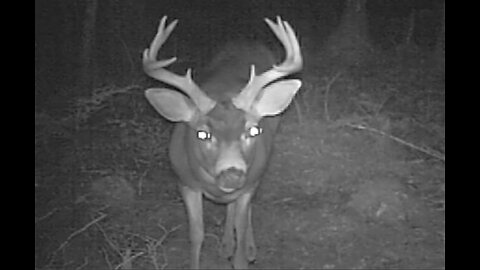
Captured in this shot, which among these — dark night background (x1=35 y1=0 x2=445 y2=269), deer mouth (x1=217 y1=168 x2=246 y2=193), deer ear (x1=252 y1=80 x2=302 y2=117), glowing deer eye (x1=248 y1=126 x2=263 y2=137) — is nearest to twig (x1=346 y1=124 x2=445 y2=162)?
dark night background (x1=35 y1=0 x2=445 y2=269)

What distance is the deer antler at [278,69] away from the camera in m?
2.79

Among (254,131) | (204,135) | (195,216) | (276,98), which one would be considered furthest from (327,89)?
(195,216)

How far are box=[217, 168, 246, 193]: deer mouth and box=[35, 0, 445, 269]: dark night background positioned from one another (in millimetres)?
217

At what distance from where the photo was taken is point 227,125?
272cm

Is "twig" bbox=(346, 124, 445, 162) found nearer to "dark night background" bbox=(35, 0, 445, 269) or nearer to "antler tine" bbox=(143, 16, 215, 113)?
"dark night background" bbox=(35, 0, 445, 269)

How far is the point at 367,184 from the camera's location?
2.95 metres

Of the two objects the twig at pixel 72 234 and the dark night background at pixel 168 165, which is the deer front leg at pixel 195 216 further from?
the twig at pixel 72 234

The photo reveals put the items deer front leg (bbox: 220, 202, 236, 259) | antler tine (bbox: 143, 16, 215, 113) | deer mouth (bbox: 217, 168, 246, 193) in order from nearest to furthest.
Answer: deer mouth (bbox: 217, 168, 246, 193) < antler tine (bbox: 143, 16, 215, 113) < deer front leg (bbox: 220, 202, 236, 259)

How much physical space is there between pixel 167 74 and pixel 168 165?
0.28 metres

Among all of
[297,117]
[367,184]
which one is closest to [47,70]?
[297,117]

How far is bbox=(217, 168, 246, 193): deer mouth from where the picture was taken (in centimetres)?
268

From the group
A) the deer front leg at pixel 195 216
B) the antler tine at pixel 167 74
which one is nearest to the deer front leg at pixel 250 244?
the deer front leg at pixel 195 216

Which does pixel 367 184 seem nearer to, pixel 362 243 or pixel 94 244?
pixel 362 243

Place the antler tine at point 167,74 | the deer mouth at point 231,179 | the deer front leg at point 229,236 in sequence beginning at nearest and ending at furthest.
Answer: the deer mouth at point 231,179 → the antler tine at point 167,74 → the deer front leg at point 229,236
